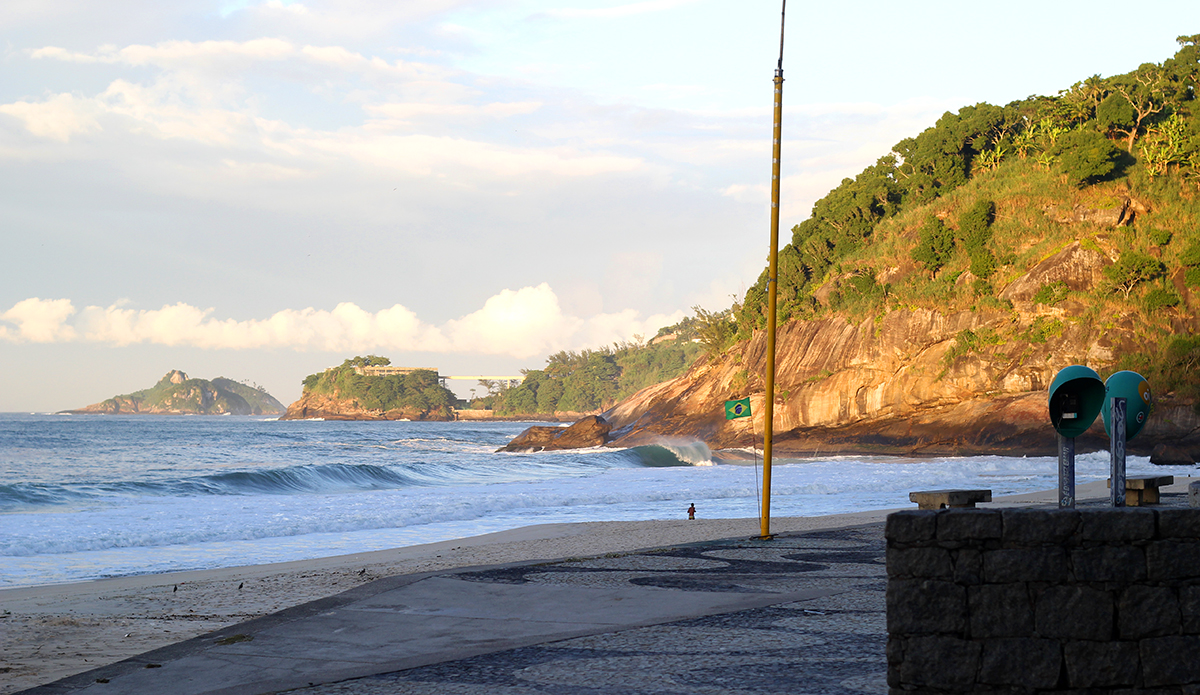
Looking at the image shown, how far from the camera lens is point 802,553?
44.9 feet

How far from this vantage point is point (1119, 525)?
16.0 feet

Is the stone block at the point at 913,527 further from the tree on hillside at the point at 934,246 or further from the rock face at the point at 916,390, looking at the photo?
the tree on hillside at the point at 934,246

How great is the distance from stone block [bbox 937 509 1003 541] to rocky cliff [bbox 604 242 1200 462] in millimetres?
43045

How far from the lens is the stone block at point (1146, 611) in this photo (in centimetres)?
484

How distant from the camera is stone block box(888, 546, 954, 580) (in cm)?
501

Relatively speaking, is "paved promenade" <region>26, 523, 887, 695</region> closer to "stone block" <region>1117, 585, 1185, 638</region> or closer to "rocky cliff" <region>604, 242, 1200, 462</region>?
"stone block" <region>1117, 585, 1185, 638</region>

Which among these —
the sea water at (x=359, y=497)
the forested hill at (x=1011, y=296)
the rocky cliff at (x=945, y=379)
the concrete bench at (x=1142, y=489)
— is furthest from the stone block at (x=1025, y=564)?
the forested hill at (x=1011, y=296)

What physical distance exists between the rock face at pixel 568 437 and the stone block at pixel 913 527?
59851 millimetres

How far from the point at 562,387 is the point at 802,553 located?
6873 inches

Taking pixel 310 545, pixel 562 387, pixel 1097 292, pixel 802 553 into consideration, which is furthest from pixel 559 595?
pixel 562 387

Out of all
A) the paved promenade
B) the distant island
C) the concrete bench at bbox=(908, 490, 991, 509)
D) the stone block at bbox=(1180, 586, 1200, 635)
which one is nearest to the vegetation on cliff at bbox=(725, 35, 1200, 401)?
the paved promenade

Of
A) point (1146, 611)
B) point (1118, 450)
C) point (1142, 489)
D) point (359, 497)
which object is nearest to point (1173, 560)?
point (1146, 611)

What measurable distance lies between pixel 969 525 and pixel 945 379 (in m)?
48.6

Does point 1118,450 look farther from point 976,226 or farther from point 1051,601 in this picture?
point 976,226
